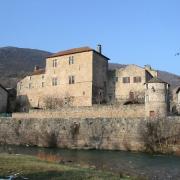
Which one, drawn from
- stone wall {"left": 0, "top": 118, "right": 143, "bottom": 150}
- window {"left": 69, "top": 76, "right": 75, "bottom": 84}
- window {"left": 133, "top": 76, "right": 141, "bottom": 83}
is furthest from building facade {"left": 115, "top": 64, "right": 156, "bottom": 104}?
stone wall {"left": 0, "top": 118, "right": 143, "bottom": 150}

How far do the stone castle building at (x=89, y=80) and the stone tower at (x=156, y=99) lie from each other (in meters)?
14.9

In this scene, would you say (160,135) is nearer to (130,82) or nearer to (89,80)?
(89,80)

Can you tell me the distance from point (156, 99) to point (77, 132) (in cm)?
1217

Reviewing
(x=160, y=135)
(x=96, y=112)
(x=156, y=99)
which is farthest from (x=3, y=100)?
(x=160, y=135)

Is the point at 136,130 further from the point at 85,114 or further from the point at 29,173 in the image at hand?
the point at 29,173

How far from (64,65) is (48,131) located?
21751 mm

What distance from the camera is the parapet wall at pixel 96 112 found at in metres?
54.9

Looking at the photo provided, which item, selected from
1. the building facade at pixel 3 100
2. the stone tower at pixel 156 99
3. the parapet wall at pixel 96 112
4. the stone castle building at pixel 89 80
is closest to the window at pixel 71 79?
the stone castle building at pixel 89 80

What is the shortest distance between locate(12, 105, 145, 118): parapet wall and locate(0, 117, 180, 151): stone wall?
3.61m

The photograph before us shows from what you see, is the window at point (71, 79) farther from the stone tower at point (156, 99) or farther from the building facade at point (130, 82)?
the stone tower at point (156, 99)

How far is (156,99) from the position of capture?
51719 millimetres

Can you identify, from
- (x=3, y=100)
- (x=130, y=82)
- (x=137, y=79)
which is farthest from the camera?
(x=3, y=100)

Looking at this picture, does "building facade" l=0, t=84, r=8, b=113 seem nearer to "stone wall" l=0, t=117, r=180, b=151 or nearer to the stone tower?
"stone wall" l=0, t=117, r=180, b=151

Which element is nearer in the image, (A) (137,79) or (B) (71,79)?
(A) (137,79)
